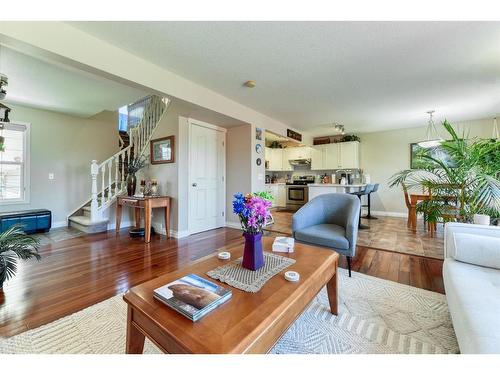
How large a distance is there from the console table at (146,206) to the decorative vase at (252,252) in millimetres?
→ 2553

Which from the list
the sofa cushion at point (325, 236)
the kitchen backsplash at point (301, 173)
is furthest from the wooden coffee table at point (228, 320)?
the kitchen backsplash at point (301, 173)

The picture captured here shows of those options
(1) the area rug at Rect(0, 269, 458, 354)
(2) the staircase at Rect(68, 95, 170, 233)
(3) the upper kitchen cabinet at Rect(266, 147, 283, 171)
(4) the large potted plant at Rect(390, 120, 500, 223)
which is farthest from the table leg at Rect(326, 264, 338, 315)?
(3) the upper kitchen cabinet at Rect(266, 147, 283, 171)

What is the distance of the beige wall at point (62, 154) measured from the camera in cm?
411

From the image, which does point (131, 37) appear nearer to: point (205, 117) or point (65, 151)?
point (205, 117)

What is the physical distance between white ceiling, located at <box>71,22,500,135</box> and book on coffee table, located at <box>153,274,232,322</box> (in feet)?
6.58

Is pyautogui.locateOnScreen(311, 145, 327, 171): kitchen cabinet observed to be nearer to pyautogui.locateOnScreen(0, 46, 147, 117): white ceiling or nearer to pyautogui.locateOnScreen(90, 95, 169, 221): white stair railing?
pyautogui.locateOnScreen(90, 95, 169, 221): white stair railing

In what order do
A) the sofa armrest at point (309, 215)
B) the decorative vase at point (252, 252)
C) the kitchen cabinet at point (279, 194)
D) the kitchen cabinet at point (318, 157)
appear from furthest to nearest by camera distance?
the kitchen cabinet at point (279, 194)
the kitchen cabinet at point (318, 157)
the sofa armrest at point (309, 215)
the decorative vase at point (252, 252)

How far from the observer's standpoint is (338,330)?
1.40 metres

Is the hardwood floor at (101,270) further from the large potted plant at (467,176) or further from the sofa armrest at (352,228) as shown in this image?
the large potted plant at (467,176)

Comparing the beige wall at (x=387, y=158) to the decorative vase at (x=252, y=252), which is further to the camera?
the beige wall at (x=387, y=158)

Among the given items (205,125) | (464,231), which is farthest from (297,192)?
(464,231)

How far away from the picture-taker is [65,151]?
448 centimetres

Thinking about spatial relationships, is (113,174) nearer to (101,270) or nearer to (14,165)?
(14,165)

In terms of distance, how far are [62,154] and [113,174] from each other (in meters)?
1.00
